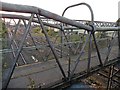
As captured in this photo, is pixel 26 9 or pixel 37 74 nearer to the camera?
pixel 26 9

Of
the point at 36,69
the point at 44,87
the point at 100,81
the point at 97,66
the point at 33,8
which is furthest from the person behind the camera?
the point at 100,81

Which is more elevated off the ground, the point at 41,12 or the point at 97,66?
the point at 41,12

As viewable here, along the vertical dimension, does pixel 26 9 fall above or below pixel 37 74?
above

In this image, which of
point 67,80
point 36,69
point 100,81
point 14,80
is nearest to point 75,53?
point 36,69

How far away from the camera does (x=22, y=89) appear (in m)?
2.98

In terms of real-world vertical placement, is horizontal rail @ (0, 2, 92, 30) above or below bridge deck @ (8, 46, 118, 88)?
above

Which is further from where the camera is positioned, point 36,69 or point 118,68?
point 118,68

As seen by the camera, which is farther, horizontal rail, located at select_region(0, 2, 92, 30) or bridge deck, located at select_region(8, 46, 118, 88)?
bridge deck, located at select_region(8, 46, 118, 88)

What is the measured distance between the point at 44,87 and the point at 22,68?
136cm

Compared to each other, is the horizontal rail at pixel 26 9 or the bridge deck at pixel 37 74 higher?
the horizontal rail at pixel 26 9

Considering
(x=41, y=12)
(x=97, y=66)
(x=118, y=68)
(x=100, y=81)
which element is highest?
(x=41, y=12)

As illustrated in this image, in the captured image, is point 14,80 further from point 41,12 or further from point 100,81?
point 100,81

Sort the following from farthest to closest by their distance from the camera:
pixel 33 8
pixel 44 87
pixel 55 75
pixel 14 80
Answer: pixel 55 75
pixel 14 80
pixel 44 87
pixel 33 8

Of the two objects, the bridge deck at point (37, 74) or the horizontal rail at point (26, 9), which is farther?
the bridge deck at point (37, 74)
